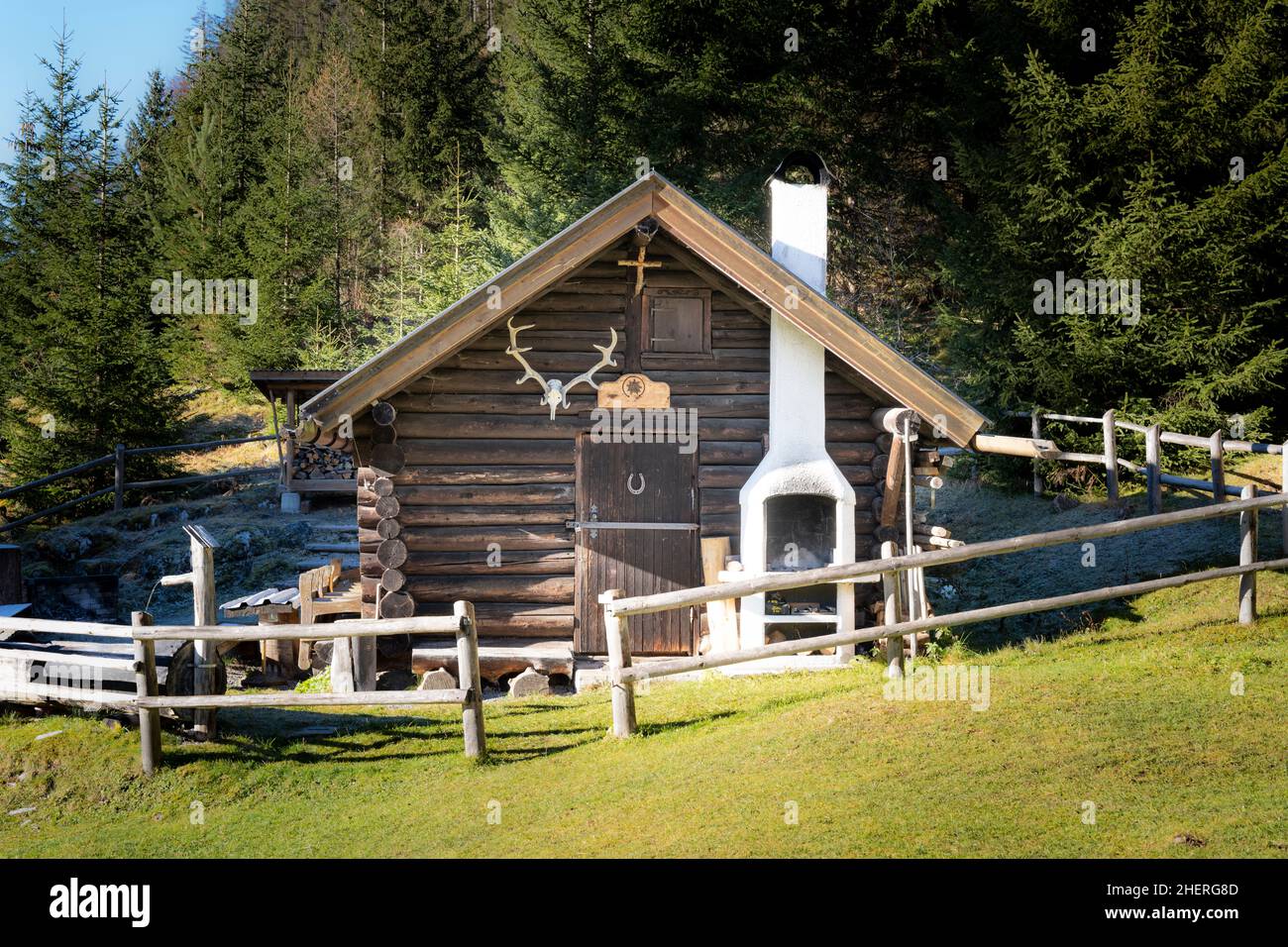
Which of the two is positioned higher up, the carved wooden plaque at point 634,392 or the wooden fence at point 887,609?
the carved wooden plaque at point 634,392

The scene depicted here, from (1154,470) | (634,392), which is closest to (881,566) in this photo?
(634,392)

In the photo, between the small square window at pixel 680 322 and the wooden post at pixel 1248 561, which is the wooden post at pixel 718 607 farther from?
the wooden post at pixel 1248 561

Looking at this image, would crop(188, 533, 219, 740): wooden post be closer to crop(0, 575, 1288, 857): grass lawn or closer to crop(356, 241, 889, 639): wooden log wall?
crop(0, 575, 1288, 857): grass lawn

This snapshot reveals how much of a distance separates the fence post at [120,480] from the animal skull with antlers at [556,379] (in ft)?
49.7

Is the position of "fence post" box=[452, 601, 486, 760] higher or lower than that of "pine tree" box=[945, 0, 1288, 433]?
lower

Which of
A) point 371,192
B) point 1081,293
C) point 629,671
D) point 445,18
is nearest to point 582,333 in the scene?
point 629,671

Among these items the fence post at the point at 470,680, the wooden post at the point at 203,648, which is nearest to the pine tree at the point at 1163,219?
the fence post at the point at 470,680

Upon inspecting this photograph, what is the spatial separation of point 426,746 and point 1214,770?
20.4ft

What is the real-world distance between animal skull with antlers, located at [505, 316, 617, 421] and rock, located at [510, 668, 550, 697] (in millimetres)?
2894

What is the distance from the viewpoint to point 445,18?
38281 mm

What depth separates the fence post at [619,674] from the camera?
8781 mm

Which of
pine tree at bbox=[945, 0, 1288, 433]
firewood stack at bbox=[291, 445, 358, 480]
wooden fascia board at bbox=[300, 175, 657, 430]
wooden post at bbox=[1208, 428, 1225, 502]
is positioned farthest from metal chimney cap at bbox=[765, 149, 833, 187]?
firewood stack at bbox=[291, 445, 358, 480]

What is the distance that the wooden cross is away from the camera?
11.6 m
